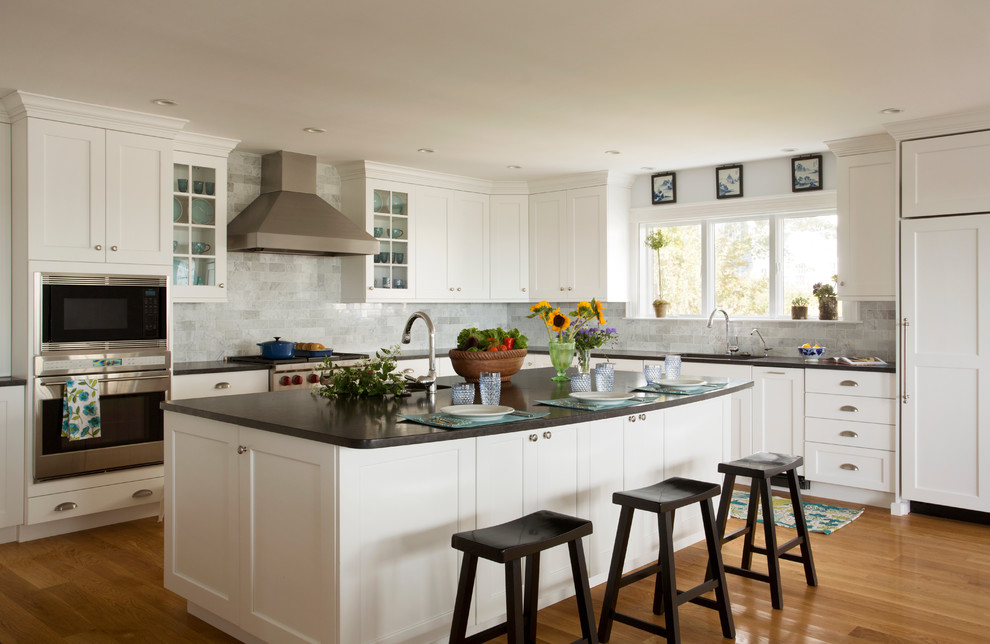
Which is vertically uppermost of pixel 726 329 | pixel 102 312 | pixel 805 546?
pixel 102 312

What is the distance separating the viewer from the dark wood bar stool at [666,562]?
109 inches

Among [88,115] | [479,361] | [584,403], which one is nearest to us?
[584,403]

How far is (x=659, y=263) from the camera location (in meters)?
6.86

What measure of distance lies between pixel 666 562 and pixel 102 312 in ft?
11.7

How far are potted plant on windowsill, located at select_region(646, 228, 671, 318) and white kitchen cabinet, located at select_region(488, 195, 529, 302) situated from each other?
3.87ft

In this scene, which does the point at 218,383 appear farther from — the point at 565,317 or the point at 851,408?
the point at 851,408

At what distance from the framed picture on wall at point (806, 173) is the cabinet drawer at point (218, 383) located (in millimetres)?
4316

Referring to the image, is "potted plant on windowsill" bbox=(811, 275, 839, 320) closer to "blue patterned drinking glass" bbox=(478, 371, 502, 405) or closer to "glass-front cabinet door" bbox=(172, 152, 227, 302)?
"blue patterned drinking glass" bbox=(478, 371, 502, 405)

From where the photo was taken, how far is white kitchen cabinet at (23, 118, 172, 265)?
4227mm

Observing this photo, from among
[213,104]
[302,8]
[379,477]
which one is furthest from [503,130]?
[379,477]

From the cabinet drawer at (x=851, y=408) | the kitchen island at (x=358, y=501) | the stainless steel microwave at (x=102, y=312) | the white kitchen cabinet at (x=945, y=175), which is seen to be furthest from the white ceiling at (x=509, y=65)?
the cabinet drawer at (x=851, y=408)

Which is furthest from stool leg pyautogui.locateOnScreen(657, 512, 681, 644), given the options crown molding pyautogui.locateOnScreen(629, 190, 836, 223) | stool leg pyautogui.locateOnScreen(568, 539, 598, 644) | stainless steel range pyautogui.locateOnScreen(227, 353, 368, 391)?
crown molding pyautogui.locateOnScreen(629, 190, 836, 223)

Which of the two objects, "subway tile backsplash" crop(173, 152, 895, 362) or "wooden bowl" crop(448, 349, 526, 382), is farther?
"subway tile backsplash" crop(173, 152, 895, 362)

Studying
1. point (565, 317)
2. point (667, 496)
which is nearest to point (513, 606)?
point (667, 496)
